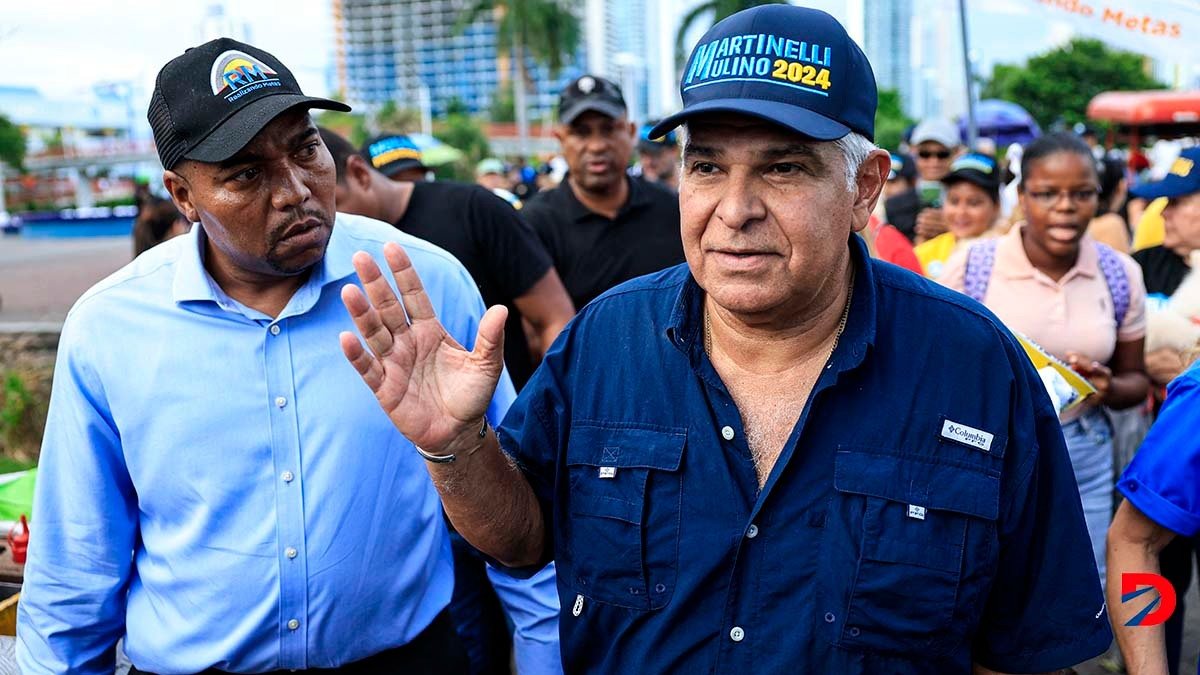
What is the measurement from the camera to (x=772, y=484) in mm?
1827

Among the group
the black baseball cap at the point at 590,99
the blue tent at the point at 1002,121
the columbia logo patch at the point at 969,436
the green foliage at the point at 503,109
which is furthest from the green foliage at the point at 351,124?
the columbia logo patch at the point at 969,436

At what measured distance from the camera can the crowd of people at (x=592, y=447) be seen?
1840 mm

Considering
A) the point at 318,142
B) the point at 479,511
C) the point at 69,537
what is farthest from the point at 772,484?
the point at 69,537

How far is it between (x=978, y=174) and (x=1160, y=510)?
12.0 feet

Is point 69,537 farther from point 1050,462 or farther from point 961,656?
point 1050,462

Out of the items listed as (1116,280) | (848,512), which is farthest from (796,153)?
(1116,280)

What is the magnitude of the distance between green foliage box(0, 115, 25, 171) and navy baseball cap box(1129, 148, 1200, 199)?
63517 millimetres

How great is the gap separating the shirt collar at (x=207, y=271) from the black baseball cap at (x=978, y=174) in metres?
3.97

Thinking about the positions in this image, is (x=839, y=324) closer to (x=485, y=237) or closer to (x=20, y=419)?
(x=485, y=237)

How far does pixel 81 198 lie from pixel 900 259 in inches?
2768

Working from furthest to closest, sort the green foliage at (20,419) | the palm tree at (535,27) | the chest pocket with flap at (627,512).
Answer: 1. the palm tree at (535,27)
2. the green foliage at (20,419)
3. the chest pocket with flap at (627,512)

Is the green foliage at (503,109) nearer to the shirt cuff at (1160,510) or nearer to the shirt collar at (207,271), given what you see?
the shirt collar at (207,271)

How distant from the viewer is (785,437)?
193 cm

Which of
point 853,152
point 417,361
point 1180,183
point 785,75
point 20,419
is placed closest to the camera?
point 785,75
